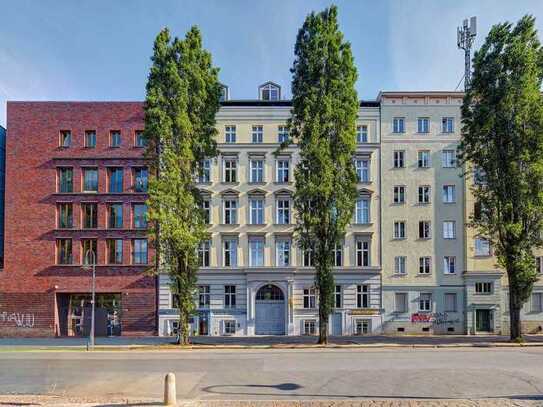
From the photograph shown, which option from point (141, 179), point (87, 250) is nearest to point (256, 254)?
point (141, 179)

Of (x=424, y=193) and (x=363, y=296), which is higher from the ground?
(x=424, y=193)

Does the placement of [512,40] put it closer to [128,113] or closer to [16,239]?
[128,113]

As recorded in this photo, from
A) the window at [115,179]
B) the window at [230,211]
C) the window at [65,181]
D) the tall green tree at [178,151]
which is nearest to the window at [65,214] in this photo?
the window at [65,181]

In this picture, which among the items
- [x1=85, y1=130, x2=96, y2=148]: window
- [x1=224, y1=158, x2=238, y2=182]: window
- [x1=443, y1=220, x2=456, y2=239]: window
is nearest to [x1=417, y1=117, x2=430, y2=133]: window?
[x1=443, y1=220, x2=456, y2=239]: window

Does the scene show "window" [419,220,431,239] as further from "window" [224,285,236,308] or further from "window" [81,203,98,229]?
"window" [81,203,98,229]

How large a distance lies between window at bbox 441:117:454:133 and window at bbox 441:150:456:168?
1620mm

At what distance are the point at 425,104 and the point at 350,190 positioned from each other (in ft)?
48.8

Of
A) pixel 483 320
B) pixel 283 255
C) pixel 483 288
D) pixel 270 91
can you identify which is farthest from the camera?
pixel 270 91

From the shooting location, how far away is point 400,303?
36.3m

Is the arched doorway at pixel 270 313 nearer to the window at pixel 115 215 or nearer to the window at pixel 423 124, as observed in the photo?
the window at pixel 115 215

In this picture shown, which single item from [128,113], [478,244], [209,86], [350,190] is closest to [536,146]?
[350,190]

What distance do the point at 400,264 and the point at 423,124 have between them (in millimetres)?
10681

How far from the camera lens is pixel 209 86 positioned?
28.3 metres

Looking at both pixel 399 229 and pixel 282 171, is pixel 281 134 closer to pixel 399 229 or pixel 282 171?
pixel 282 171
